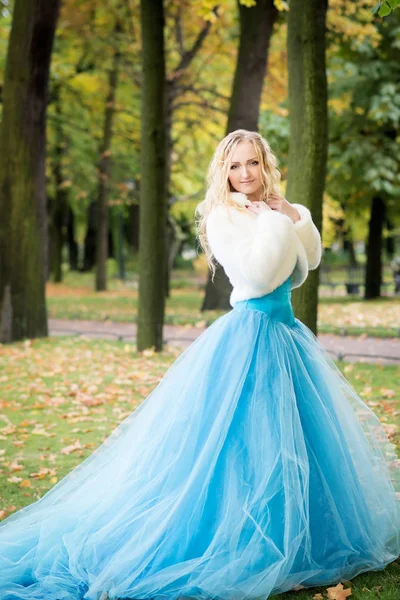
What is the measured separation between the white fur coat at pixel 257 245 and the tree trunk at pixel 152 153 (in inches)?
269

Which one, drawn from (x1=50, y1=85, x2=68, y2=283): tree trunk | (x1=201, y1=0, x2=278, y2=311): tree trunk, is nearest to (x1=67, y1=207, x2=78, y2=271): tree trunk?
(x1=50, y1=85, x2=68, y2=283): tree trunk

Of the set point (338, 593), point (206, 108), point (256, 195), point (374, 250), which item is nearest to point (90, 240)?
point (206, 108)

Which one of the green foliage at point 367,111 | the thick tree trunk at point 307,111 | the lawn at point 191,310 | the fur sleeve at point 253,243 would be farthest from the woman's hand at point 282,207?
the green foliage at point 367,111

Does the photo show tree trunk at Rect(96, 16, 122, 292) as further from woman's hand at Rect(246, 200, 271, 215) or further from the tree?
woman's hand at Rect(246, 200, 271, 215)

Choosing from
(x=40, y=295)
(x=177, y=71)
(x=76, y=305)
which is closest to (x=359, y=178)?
(x=177, y=71)

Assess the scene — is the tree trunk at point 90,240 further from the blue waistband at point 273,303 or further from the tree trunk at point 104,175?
the blue waistband at point 273,303

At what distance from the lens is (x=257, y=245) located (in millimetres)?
3803

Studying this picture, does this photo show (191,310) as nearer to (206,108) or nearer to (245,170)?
(206,108)

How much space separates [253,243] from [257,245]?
4 centimetres

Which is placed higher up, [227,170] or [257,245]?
[227,170]

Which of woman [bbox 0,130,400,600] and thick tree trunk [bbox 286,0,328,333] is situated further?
thick tree trunk [bbox 286,0,328,333]

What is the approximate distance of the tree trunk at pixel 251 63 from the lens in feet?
45.4

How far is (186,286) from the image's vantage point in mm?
31188

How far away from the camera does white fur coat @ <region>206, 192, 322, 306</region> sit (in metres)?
3.81
